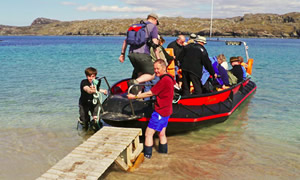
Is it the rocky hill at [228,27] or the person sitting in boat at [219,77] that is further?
the rocky hill at [228,27]

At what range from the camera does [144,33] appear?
5.74 meters

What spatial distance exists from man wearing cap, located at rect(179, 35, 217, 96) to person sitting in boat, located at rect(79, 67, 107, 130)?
2027 mm

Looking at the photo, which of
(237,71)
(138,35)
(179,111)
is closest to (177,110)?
(179,111)

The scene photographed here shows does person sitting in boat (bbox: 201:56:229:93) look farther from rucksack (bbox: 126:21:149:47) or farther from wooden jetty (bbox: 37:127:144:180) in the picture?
wooden jetty (bbox: 37:127:144:180)

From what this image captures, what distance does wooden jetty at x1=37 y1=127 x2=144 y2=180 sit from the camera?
3568 millimetres

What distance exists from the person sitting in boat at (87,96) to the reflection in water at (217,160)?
1.62 meters

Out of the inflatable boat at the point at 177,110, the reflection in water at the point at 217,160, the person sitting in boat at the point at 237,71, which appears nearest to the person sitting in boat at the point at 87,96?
the inflatable boat at the point at 177,110

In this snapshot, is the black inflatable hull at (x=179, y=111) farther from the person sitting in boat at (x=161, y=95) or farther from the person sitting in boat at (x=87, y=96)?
the person sitting in boat at (x=161, y=95)

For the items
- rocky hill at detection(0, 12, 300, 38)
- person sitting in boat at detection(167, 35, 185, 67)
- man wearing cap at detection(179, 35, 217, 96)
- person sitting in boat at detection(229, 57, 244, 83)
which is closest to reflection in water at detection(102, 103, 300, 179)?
man wearing cap at detection(179, 35, 217, 96)

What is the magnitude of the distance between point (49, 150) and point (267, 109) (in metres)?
6.68

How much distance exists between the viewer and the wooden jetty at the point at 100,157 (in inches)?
140

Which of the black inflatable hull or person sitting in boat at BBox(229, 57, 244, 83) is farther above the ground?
person sitting in boat at BBox(229, 57, 244, 83)

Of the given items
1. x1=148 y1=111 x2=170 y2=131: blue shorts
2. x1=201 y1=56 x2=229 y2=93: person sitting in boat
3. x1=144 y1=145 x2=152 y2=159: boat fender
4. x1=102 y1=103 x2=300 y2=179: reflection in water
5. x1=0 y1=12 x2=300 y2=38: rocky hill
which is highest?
x1=0 y1=12 x2=300 y2=38: rocky hill

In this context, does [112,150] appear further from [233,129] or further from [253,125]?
[253,125]
